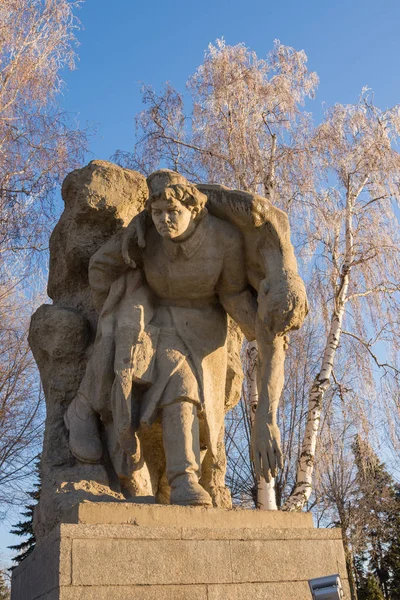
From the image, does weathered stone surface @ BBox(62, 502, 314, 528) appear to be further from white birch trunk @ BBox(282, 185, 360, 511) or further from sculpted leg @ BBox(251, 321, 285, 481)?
white birch trunk @ BBox(282, 185, 360, 511)

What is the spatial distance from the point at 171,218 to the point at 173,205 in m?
0.07

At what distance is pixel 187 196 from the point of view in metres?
3.92

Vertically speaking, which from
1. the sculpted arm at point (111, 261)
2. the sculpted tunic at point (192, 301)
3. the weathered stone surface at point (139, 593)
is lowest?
the weathered stone surface at point (139, 593)

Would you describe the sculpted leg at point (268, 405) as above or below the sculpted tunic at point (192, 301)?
below

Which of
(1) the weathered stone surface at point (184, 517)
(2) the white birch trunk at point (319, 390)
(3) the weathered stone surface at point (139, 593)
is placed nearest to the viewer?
(3) the weathered stone surface at point (139, 593)

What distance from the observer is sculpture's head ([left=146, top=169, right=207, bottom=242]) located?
3.88 meters

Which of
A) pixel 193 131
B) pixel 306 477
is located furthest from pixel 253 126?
pixel 306 477

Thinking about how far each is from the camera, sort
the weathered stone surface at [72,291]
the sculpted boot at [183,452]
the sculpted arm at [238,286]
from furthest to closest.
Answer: the weathered stone surface at [72,291] < the sculpted arm at [238,286] < the sculpted boot at [183,452]

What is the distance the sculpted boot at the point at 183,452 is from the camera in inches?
136

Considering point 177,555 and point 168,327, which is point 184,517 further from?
point 168,327

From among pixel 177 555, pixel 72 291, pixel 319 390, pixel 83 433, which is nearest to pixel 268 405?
pixel 177 555

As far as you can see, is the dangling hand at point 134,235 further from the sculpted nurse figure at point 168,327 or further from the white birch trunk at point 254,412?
the white birch trunk at point 254,412

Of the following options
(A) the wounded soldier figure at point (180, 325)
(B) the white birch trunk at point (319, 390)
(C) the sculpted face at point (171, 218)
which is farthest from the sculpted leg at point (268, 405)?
(B) the white birch trunk at point (319, 390)

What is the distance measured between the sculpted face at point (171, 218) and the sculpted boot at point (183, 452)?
945mm
